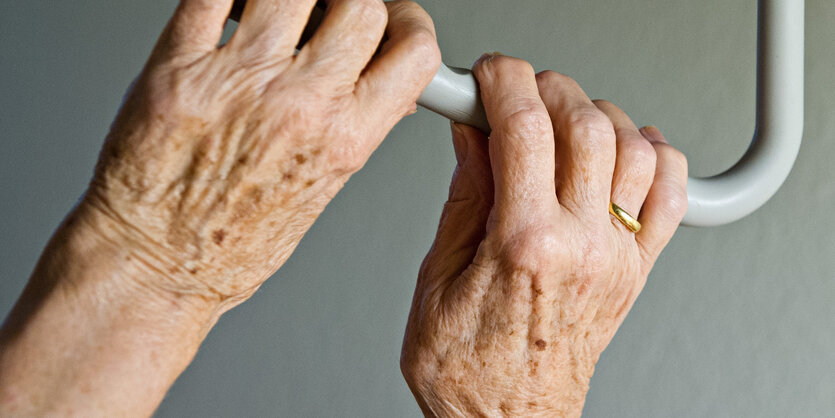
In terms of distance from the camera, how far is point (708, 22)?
1.52 m

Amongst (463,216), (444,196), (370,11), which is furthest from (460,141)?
(444,196)

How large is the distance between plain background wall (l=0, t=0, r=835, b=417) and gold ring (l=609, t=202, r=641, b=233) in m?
1.18

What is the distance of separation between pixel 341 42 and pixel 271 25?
0.03 meters

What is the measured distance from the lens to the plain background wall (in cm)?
146

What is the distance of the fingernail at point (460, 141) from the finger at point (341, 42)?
0.44ft

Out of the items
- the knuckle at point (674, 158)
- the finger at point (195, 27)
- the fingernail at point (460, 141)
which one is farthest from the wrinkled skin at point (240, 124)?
the knuckle at point (674, 158)

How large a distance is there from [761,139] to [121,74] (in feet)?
5.92

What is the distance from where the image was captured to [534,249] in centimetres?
40

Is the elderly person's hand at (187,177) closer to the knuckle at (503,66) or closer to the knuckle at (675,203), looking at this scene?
the knuckle at (503,66)

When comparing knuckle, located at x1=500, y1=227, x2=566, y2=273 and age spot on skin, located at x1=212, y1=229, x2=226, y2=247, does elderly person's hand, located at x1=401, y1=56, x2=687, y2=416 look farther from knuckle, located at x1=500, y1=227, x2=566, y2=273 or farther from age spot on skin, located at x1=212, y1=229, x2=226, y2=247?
age spot on skin, located at x1=212, y1=229, x2=226, y2=247

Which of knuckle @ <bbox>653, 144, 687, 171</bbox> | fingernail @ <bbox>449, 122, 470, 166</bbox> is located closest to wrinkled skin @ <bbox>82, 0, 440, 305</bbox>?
fingernail @ <bbox>449, 122, 470, 166</bbox>

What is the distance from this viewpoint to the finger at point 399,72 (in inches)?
12.5

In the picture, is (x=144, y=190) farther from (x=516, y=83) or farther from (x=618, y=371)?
(x=618, y=371)

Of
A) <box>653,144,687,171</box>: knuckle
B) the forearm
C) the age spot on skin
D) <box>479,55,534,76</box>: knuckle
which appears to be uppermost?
<box>653,144,687,171</box>: knuckle
